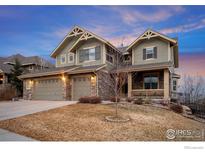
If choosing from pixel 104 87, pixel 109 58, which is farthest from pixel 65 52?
pixel 104 87

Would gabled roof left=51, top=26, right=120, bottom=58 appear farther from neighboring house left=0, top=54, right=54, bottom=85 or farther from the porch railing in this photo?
neighboring house left=0, top=54, right=54, bottom=85

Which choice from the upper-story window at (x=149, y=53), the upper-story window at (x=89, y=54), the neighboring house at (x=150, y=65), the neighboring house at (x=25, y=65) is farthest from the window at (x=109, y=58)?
the neighboring house at (x=25, y=65)

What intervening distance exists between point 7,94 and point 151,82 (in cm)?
1105

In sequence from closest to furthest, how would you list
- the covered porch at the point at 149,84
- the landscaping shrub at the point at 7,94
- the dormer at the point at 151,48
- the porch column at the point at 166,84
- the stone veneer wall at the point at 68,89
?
the porch column at the point at 166,84, the covered porch at the point at 149,84, the dormer at the point at 151,48, the stone veneer wall at the point at 68,89, the landscaping shrub at the point at 7,94

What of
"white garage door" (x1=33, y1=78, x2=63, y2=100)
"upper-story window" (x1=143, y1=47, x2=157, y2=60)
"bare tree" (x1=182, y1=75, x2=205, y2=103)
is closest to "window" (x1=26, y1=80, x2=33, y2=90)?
"white garage door" (x1=33, y1=78, x2=63, y2=100)

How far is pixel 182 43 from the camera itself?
6.64m

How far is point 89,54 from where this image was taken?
498 inches

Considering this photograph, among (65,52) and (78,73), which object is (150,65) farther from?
(65,52)

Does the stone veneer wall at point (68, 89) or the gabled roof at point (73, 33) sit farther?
the gabled roof at point (73, 33)

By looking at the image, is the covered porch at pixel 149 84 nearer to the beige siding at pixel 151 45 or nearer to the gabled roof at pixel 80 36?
the beige siding at pixel 151 45

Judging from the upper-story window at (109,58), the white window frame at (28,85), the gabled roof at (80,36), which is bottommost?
the white window frame at (28,85)

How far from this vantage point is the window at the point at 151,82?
1149 centimetres

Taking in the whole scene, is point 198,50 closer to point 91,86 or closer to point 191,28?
point 191,28

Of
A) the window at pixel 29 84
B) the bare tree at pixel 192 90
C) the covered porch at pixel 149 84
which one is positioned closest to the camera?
the bare tree at pixel 192 90
